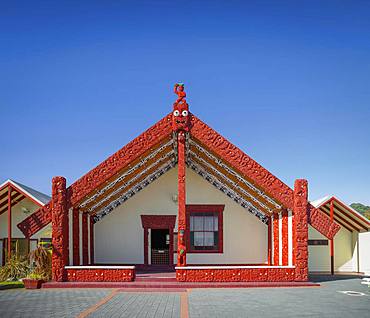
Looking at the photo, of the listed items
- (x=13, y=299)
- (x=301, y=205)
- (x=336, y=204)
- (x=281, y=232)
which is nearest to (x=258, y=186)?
(x=301, y=205)

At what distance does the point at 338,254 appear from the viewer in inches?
709

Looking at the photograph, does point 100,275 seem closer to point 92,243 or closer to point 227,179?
point 92,243

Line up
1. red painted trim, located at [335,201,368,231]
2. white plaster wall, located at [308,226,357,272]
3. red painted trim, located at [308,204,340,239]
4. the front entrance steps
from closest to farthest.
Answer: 1. the front entrance steps
2. red painted trim, located at [308,204,340,239]
3. red painted trim, located at [335,201,368,231]
4. white plaster wall, located at [308,226,357,272]

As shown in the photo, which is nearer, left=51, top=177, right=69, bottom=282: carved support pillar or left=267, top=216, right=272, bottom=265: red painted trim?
left=51, top=177, right=69, bottom=282: carved support pillar

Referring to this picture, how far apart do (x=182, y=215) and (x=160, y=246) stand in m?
4.86

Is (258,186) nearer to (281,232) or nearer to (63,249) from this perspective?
(281,232)

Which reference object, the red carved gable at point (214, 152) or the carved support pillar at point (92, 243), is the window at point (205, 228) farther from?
the red carved gable at point (214, 152)

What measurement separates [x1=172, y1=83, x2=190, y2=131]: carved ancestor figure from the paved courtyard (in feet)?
16.0

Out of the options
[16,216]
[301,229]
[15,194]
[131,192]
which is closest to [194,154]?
[131,192]

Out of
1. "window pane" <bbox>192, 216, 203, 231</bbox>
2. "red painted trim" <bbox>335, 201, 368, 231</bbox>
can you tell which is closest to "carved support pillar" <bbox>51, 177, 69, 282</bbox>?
"window pane" <bbox>192, 216, 203, 231</bbox>

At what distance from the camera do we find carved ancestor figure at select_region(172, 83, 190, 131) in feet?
44.0

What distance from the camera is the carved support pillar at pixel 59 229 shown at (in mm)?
13023

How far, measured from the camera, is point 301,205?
13328 millimetres

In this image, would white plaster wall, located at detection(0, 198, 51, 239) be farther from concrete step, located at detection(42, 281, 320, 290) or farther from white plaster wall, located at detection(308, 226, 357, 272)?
white plaster wall, located at detection(308, 226, 357, 272)
